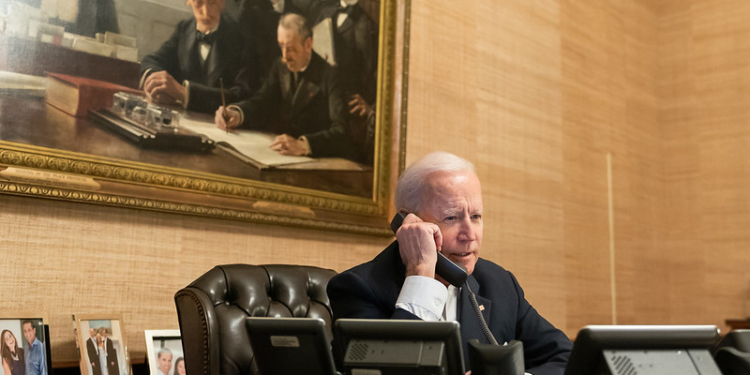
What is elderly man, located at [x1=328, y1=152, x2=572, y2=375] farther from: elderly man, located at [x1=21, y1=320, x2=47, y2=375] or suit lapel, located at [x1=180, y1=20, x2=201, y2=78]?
suit lapel, located at [x1=180, y1=20, x2=201, y2=78]

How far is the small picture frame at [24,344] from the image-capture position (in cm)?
297

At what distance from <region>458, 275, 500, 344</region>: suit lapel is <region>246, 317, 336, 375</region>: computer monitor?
3.20 ft

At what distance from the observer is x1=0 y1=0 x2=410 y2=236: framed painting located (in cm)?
327

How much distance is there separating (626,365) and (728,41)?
5993 mm

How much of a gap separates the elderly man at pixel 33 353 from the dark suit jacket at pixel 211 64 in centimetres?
122

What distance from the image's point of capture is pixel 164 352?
349 cm

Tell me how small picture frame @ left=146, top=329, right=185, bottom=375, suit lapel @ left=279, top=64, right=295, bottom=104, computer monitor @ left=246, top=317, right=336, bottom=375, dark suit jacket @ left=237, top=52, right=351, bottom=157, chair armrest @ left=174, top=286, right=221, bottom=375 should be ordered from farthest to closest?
1. suit lapel @ left=279, top=64, right=295, bottom=104
2. dark suit jacket @ left=237, top=52, right=351, bottom=157
3. small picture frame @ left=146, top=329, right=185, bottom=375
4. chair armrest @ left=174, top=286, right=221, bottom=375
5. computer monitor @ left=246, top=317, right=336, bottom=375

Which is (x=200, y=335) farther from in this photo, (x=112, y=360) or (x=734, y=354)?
(x=734, y=354)

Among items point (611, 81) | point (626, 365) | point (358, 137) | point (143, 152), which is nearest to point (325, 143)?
point (358, 137)

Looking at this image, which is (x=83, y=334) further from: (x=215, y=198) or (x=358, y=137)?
(x=358, y=137)

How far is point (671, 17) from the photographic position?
7242 mm

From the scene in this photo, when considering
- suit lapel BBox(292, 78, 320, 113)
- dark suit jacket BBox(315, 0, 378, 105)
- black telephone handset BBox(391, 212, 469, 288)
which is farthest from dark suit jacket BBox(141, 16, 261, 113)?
black telephone handset BBox(391, 212, 469, 288)

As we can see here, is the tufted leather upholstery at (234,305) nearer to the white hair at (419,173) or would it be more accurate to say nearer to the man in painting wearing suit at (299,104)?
the white hair at (419,173)

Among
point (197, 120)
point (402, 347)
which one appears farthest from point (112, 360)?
point (402, 347)
